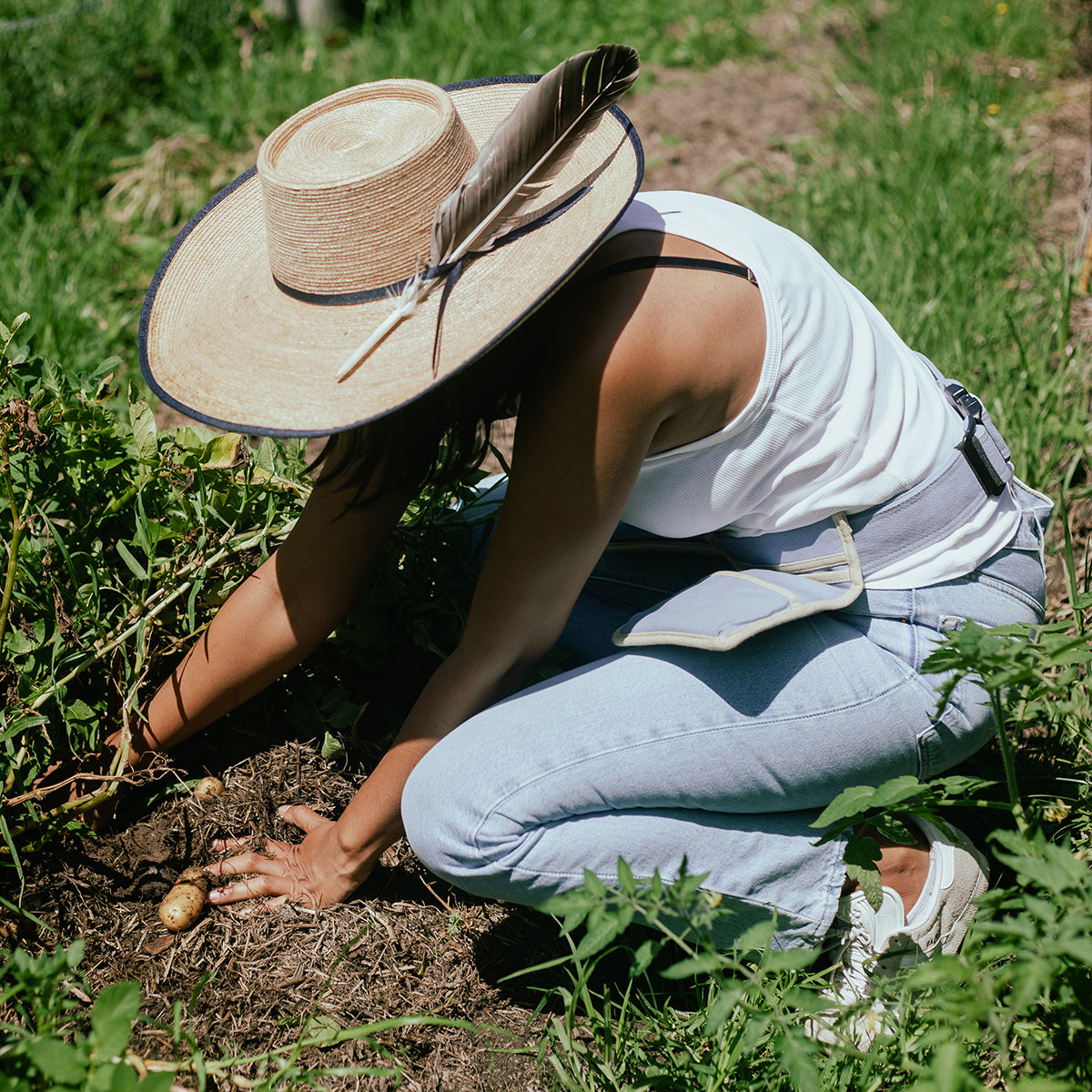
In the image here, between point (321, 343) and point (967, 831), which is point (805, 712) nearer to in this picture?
point (967, 831)

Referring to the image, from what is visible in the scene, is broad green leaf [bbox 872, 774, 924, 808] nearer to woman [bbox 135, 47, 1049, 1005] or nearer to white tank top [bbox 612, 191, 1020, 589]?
woman [bbox 135, 47, 1049, 1005]

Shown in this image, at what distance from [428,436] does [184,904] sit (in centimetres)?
84

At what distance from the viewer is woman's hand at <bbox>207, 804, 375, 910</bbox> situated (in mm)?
1650

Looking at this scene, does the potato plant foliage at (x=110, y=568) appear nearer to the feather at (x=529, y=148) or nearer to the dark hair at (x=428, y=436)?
the dark hair at (x=428, y=436)

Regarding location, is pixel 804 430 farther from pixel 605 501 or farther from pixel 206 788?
pixel 206 788

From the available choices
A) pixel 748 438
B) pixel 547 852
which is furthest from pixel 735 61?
pixel 547 852

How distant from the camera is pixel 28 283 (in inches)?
117

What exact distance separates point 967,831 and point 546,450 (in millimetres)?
1121

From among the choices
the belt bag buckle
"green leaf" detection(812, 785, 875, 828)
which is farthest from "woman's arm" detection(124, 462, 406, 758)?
the belt bag buckle

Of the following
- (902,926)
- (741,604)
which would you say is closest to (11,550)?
(741,604)

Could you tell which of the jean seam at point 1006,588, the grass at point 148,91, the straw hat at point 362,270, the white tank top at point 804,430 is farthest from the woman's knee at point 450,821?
the grass at point 148,91

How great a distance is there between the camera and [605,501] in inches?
56.2

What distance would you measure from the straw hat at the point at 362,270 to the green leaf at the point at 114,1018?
64 centimetres

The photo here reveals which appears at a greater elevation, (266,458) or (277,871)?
(266,458)
